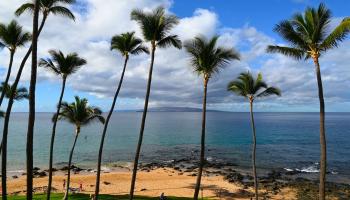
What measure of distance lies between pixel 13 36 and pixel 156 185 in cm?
3711

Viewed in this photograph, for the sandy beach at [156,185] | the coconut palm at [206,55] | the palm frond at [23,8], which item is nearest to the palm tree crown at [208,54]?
the coconut palm at [206,55]

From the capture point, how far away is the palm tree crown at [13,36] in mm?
24094

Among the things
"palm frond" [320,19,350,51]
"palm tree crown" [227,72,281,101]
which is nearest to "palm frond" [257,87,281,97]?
"palm tree crown" [227,72,281,101]

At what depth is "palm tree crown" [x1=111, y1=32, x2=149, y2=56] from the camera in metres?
27.4

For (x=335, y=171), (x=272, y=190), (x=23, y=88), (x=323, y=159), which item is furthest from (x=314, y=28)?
(x=335, y=171)

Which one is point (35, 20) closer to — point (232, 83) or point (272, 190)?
point (232, 83)

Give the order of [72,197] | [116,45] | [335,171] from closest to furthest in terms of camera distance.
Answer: [116,45] → [72,197] → [335,171]

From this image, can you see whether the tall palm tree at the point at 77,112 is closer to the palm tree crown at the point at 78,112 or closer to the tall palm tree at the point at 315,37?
the palm tree crown at the point at 78,112

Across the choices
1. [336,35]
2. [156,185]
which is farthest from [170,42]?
[156,185]

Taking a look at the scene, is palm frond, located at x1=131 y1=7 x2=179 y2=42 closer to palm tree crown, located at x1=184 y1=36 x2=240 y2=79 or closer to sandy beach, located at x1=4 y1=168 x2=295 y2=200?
palm tree crown, located at x1=184 y1=36 x2=240 y2=79

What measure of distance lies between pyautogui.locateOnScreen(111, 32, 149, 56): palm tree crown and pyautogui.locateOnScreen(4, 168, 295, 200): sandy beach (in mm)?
25654

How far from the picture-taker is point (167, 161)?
85500 mm

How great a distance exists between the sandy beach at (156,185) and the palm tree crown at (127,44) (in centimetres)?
2565

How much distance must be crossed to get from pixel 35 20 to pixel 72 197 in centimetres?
2984
